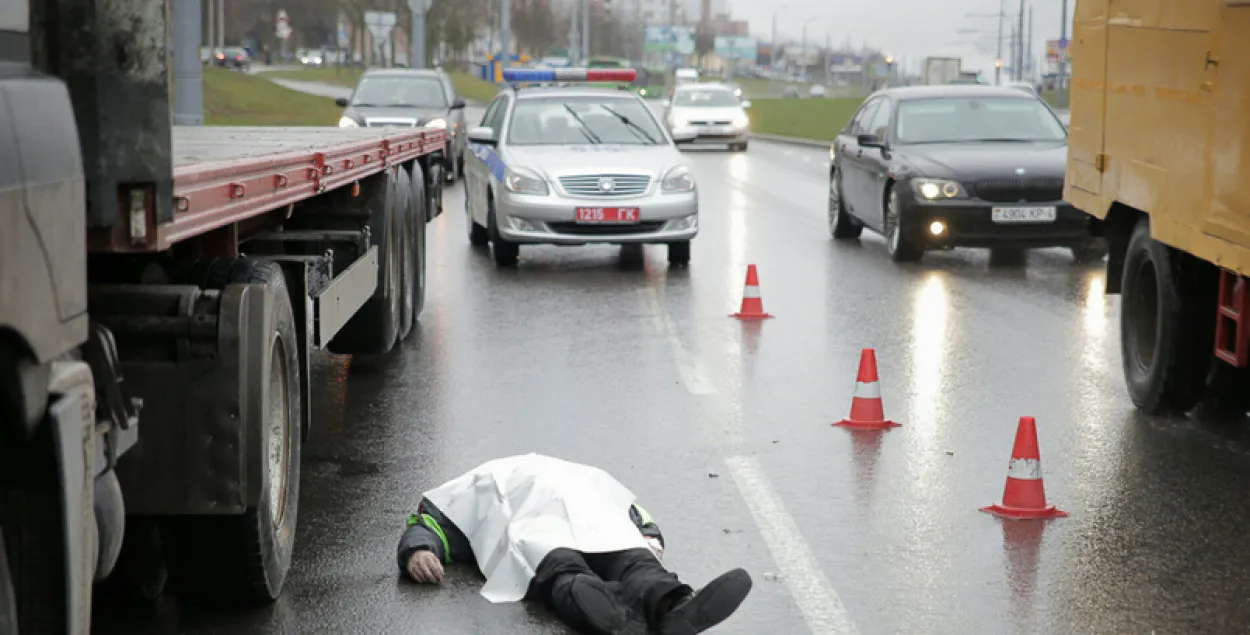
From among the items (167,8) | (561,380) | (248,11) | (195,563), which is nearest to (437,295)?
(561,380)

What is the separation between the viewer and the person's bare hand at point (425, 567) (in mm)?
5930

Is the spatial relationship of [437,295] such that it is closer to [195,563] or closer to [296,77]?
[195,563]

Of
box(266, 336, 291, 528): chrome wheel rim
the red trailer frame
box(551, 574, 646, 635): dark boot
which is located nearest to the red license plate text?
the red trailer frame

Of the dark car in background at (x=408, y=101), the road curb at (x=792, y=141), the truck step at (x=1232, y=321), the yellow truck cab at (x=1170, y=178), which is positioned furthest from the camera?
the road curb at (x=792, y=141)

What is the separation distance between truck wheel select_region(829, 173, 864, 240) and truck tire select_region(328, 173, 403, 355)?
31.4 ft

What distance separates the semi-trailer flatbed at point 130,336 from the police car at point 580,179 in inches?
355

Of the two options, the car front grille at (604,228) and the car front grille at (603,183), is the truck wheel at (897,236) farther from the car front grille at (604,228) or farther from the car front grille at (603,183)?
the car front grille at (603,183)

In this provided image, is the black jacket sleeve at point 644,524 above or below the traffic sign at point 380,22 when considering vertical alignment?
below

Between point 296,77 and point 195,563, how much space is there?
98.5 metres

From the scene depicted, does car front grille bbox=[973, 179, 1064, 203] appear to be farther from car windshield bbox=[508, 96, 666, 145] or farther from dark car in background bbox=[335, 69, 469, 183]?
dark car in background bbox=[335, 69, 469, 183]

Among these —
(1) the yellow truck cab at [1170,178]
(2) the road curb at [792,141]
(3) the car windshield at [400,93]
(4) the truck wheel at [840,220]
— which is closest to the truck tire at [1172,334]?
(1) the yellow truck cab at [1170,178]

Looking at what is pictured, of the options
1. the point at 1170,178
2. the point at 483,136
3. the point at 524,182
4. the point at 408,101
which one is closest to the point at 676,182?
the point at 524,182

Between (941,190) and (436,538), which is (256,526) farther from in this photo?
(941,190)

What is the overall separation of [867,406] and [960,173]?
8.22m
